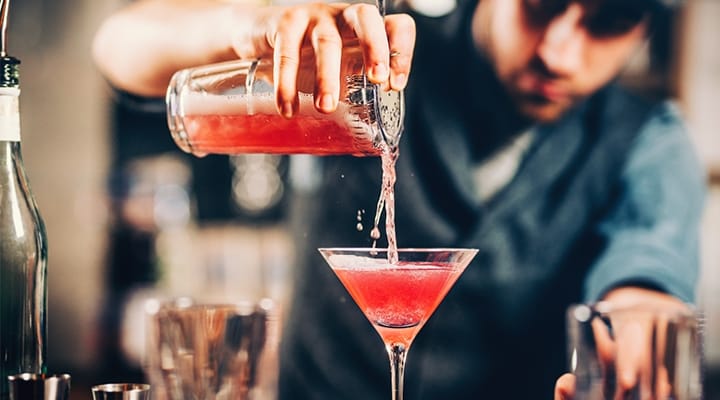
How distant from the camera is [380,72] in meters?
0.94

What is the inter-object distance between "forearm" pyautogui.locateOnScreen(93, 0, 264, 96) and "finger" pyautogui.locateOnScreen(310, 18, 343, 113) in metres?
0.32

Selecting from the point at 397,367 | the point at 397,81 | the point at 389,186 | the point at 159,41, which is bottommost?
the point at 397,367

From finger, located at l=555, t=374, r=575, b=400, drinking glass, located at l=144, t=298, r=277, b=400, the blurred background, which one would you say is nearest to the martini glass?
drinking glass, located at l=144, t=298, r=277, b=400

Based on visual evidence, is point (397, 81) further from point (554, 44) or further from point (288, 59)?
point (554, 44)

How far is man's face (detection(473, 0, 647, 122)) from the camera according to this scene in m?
1.91

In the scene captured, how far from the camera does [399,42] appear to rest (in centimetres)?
102

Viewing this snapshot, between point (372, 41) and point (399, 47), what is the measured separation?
71 millimetres

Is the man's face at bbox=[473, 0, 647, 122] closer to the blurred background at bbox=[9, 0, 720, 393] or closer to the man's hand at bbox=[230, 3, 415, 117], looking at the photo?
the man's hand at bbox=[230, 3, 415, 117]

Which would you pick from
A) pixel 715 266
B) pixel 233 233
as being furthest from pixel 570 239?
pixel 233 233

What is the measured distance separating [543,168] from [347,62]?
118cm

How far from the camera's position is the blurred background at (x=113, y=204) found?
4.04 meters

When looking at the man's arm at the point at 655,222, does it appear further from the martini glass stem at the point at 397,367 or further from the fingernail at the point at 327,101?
the fingernail at the point at 327,101

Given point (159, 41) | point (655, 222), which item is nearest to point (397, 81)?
point (159, 41)

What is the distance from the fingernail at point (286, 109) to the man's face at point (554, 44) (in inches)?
41.4
